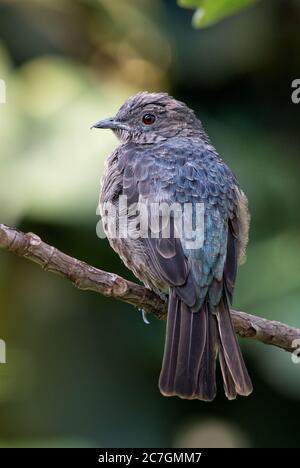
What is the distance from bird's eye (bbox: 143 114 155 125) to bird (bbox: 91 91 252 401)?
0.25 meters

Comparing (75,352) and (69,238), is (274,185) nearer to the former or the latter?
(69,238)

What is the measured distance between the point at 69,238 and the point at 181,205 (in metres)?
1.82

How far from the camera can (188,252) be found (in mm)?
4055

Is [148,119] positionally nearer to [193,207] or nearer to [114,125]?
[114,125]

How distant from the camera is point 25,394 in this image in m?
5.80

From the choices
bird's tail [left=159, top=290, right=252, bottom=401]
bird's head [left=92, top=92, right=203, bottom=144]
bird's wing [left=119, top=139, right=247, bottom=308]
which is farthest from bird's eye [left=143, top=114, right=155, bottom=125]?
bird's tail [left=159, top=290, right=252, bottom=401]

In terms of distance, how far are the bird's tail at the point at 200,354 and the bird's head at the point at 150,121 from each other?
128cm

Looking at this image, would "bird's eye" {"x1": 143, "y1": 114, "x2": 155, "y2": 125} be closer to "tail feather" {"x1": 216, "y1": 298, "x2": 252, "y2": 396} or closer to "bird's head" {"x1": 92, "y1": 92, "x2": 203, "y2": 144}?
"bird's head" {"x1": 92, "y1": 92, "x2": 203, "y2": 144}

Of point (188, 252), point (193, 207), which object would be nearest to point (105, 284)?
point (188, 252)

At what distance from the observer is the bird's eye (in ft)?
16.4

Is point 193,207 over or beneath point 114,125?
beneath

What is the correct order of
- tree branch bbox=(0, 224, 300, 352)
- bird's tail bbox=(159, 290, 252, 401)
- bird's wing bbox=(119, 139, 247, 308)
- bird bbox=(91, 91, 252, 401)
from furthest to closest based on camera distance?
bird's wing bbox=(119, 139, 247, 308) < bird bbox=(91, 91, 252, 401) < bird's tail bbox=(159, 290, 252, 401) < tree branch bbox=(0, 224, 300, 352)

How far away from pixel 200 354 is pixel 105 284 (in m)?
0.56

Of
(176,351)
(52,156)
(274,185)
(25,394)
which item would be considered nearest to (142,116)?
(52,156)
